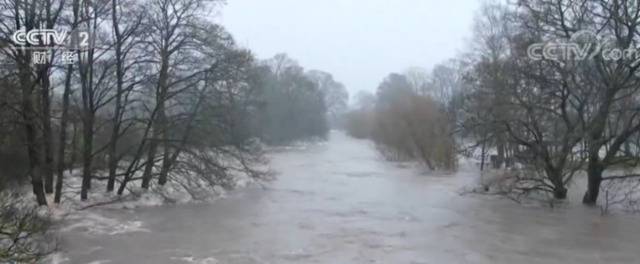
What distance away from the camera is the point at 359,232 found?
13773 millimetres

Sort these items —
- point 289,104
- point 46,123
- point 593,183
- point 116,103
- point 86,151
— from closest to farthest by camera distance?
point 46,123
point 86,151
point 593,183
point 116,103
point 289,104

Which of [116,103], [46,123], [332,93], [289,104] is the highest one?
[332,93]

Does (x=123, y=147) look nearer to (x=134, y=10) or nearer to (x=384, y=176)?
(x=134, y=10)

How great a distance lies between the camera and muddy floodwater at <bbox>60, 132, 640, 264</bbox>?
1130cm

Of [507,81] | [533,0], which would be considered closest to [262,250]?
[507,81]

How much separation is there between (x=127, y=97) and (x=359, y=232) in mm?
9012

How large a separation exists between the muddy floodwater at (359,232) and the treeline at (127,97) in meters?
2.05

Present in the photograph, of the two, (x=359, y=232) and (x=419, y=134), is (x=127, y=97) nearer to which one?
(x=359, y=232)

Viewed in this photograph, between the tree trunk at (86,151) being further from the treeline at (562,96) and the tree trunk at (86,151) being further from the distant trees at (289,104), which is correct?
the distant trees at (289,104)

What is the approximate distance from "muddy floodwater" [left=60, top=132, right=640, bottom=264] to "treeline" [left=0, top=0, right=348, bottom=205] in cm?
205

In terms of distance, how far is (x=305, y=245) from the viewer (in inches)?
484

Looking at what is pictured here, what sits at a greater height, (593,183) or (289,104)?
(289,104)

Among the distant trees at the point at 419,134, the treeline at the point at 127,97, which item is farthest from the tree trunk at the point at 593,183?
the treeline at the point at 127,97

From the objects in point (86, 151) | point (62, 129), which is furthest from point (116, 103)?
point (62, 129)
